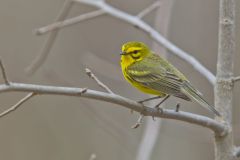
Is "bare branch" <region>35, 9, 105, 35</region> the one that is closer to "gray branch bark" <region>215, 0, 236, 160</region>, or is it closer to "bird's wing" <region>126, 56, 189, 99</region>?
"bird's wing" <region>126, 56, 189, 99</region>

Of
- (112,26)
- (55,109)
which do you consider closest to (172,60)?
(112,26)

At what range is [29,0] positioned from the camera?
22.4 feet

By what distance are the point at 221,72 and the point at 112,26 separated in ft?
12.8

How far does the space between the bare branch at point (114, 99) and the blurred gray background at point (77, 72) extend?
299cm

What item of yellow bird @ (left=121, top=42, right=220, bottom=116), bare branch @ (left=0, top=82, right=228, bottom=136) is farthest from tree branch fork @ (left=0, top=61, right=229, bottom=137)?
yellow bird @ (left=121, top=42, right=220, bottom=116)

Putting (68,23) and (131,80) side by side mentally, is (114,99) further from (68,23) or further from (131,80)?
(68,23)

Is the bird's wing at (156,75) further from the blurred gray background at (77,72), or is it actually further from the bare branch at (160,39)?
the blurred gray background at (77,72)

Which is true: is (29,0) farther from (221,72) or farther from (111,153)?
(221,72)

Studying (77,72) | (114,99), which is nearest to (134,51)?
(114,99)

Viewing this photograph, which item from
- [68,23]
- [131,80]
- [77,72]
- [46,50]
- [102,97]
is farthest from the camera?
[77,72]

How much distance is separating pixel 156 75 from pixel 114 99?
1032mm

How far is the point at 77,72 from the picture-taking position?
6.55 metres

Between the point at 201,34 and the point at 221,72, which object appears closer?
the point at 221,72

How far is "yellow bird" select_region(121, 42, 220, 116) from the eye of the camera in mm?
3078
